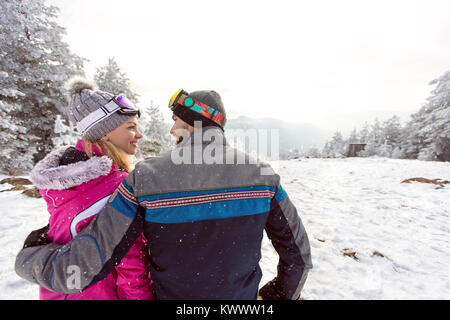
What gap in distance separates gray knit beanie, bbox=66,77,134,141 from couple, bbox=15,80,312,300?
35 centimetres

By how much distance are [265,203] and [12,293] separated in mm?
4596

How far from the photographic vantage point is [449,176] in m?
11.5

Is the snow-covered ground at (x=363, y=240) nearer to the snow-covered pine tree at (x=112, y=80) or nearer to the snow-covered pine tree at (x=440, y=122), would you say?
the snow-covered pine tree at (x=112, y=80)

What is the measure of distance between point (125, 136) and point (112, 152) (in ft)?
0.96

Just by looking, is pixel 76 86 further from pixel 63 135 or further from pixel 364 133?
pixel 364 133

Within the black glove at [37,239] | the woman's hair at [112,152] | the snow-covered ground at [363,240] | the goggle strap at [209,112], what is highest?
the goggle strap at [209,112]

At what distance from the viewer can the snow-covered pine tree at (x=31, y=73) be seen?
11.4 meters

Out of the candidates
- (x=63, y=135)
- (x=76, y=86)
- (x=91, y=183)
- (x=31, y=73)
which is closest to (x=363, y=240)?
(x=91, y=183)

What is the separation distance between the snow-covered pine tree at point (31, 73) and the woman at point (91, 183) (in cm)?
1234

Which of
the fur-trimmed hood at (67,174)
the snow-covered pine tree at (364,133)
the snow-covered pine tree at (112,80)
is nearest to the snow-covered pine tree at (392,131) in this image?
the snow-covered pine tree at (364,133)

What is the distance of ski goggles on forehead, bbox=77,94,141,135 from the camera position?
215cm

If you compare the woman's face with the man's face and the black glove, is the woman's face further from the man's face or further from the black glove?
the black glove

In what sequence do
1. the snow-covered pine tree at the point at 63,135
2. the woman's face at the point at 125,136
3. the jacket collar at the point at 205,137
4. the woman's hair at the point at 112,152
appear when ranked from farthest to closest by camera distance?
the snow-covered pine tree at the point at 63,135 → the woman's face at the point at 125,136 → the woman's hair at the point at 112,152 → the jacket collar at the point at 205,137
